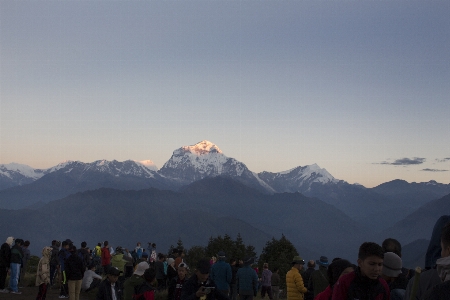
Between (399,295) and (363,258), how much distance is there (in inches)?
26.7

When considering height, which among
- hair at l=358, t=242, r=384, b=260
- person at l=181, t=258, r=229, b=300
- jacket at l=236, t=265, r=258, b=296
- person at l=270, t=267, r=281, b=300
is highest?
hair at l=358, t=242, r=384, b=260

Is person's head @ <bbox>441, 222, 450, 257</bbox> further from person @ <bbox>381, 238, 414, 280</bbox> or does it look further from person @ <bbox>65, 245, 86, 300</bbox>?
person @ <bbox>65, 245, 86, 300</bbox>

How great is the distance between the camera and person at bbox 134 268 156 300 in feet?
24.4

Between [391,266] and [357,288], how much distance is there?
1.75ft

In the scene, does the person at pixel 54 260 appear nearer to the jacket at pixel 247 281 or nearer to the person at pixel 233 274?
the person at pixel 233 274

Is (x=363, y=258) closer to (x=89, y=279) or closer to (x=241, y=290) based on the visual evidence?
(x=241, y=290)

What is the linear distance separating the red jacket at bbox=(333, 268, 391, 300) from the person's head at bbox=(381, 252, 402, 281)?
34 centimetres

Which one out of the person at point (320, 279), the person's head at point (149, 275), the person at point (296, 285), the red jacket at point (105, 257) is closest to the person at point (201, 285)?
the person's head at point (149, 275)

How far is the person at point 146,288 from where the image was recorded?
7.43 meters

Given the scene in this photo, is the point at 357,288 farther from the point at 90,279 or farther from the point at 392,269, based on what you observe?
the point at 90,279

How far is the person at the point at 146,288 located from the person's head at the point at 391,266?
3.30 meters

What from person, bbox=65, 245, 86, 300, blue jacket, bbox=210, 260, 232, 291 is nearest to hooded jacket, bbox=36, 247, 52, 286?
person, bbox=65, 245, 86, 300

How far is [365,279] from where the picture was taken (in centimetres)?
492

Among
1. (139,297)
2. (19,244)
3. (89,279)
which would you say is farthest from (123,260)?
(139,297)
